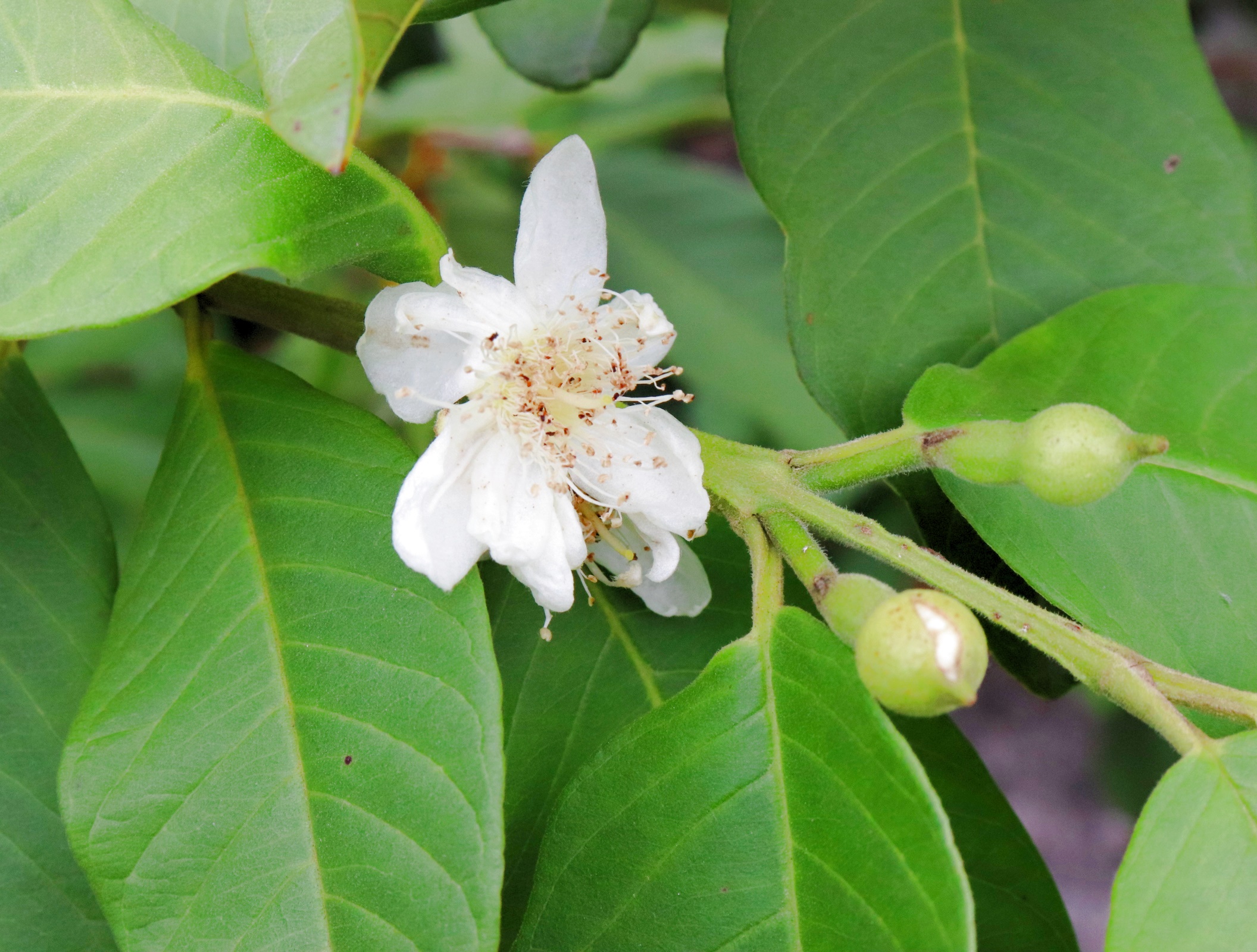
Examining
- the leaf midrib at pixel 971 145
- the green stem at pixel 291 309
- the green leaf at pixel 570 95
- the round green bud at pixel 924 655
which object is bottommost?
the round green bud at pixel 924 655

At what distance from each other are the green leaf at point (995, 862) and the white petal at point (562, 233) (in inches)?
20.6

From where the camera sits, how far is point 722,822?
0.87m

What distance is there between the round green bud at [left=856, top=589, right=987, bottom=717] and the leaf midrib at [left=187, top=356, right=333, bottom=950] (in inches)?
17.4

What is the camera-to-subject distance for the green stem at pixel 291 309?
41.2 inches

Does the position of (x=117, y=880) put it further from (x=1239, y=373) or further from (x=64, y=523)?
(x=1239, y=373)

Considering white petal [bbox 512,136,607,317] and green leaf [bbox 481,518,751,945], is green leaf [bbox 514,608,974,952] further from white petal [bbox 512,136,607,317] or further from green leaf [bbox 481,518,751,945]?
white petal [bbox 512,136,607,317]

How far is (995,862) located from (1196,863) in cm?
30

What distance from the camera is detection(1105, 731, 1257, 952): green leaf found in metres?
0.80

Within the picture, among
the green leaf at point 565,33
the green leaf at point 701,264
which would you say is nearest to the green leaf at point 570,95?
the green leaf at point 701,264

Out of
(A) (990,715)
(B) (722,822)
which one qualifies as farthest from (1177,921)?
(A) (990,715)

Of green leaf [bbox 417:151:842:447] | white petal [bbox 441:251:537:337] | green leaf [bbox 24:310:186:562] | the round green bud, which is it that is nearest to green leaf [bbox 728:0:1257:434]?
white petal [bbox 441:251:537:337]

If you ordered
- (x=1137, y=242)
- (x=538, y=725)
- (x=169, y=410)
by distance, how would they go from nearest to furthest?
(x=538, y=725) → (x=1137, y=242) → (x=169, y=410)

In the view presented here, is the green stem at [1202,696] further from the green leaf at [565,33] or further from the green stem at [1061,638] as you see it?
the green leaf at [565,33]

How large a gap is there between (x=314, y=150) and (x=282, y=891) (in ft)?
1.81
